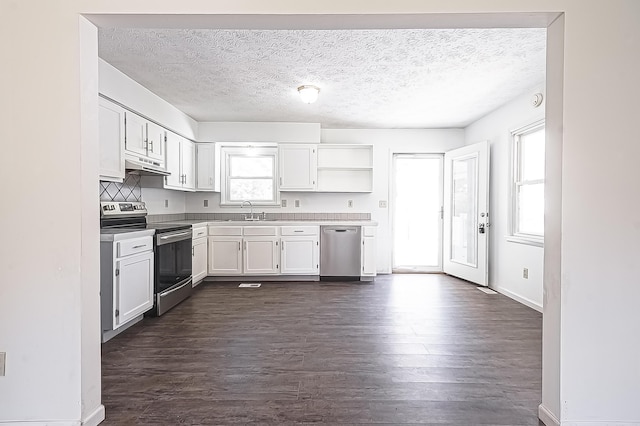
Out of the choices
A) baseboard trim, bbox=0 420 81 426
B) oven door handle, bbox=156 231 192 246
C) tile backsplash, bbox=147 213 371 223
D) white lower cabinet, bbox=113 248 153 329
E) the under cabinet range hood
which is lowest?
baseboard trim, bbox=0 420 81 426

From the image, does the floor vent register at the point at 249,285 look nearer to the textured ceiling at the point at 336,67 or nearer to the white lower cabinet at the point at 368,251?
the white lower cabinet at the point at 368,251

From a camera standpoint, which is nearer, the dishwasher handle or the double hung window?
the double hung window

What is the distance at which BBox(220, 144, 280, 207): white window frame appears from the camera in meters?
5.55

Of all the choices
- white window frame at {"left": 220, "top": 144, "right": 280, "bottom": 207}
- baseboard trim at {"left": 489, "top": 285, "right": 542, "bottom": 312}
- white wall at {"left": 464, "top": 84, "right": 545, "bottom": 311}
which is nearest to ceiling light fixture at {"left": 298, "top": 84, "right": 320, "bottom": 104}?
white window frame at {"left": 220, "top": 144, "right": 280, "bottom": 207}

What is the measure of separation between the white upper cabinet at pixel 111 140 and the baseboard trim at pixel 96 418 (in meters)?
1.91

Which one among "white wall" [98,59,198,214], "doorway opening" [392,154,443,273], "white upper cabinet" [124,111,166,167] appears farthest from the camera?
"doorway opening" [392,154,443,273]

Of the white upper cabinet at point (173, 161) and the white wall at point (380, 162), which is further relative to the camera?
the white wall at point (380, 162)

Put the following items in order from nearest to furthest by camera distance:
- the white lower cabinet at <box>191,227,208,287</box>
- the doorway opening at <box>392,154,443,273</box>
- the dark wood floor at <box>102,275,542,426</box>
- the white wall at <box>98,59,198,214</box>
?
the dark wood floor at <box>102,275,542,426</box> → the white wall at <box>98,59,198,214</box> → the white lower cabinet at <box>191,227,208,287</box> → the doorway opening at <box>392,154,443,273</box>

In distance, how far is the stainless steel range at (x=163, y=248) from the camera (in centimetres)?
332

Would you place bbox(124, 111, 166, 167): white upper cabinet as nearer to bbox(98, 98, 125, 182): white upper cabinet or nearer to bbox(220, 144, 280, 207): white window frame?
bbox(98, 98, 125, 182): white upper cabinet

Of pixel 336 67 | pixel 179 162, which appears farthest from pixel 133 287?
pixel 336 67

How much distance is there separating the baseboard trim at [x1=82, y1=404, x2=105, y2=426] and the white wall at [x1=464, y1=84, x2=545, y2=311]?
3.87 metres

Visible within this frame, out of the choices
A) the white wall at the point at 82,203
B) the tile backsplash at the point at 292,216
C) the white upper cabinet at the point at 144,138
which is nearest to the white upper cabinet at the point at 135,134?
the white upper cabinet at the point at 144,138

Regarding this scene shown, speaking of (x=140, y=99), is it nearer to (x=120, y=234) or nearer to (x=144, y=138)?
(x=144, y=138)
